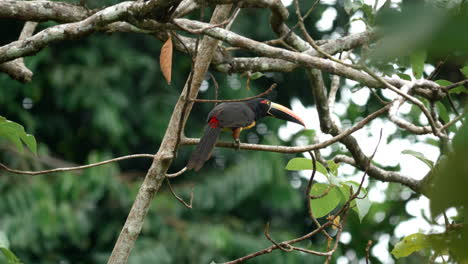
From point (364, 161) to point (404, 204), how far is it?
3.35m

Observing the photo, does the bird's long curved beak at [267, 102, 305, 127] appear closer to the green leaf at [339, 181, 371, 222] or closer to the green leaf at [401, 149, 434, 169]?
the green leaf at [339, 181, 371, 222]

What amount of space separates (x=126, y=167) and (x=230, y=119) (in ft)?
21.9

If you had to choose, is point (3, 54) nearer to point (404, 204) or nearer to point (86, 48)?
point (404, 204)

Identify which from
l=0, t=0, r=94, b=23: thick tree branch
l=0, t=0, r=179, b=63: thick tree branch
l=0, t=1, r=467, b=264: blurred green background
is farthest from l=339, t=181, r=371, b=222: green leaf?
l=0, t=1, r=467, b=264: blurred green background

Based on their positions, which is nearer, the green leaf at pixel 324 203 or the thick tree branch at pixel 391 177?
the green leaf at pixel 324 203

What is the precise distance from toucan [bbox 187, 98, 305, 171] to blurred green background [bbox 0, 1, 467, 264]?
3608 mm

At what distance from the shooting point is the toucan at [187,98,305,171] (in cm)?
269

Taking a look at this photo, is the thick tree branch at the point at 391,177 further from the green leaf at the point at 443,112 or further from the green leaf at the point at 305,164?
the green leaf at the point at 305,164

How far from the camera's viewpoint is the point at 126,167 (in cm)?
962

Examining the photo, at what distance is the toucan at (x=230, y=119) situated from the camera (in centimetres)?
269

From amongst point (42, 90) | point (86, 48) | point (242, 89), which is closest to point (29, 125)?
point (42, 90)

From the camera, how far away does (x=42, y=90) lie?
8.63m

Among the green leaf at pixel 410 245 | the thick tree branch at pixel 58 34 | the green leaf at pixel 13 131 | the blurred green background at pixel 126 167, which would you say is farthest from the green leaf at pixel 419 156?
the blurred green background at pixel 126 167

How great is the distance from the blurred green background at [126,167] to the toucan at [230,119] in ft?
11.8
